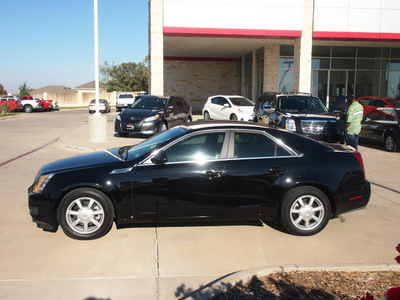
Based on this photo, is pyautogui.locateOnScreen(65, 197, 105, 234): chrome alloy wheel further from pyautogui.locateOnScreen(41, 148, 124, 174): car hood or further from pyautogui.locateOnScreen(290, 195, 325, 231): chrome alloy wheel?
pyautogui.locateOnScreen(290, 195, 325, 231): chrome alloy wheel

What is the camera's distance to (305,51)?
824 inches

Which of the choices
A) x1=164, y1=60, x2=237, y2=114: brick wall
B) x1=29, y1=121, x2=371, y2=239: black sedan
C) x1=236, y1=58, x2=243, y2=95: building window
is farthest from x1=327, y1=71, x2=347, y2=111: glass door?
x1=29, y1=121, x2=371, y2=239: black sedan

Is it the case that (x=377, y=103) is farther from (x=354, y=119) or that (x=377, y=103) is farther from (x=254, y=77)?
(x=254, y=77)

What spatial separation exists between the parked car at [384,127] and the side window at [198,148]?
8964 mm

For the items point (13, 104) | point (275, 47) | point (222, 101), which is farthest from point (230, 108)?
point (13, 104)

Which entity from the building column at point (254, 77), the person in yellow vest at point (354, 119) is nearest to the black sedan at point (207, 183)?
the person in yellow vest at point (354, 119)

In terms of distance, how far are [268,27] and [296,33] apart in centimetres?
156

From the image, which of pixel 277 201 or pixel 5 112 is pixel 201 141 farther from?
pixel 5 112

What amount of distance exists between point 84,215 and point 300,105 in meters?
9.75

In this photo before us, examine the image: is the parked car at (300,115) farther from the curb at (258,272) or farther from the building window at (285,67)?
the building window at (285,67)

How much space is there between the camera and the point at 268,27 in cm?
2052

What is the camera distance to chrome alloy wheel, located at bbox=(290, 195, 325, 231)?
16.8 feet

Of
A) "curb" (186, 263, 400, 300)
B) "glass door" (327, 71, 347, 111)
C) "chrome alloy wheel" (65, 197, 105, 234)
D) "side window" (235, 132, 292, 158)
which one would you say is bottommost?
"curb" (186, 263, 400, 300)

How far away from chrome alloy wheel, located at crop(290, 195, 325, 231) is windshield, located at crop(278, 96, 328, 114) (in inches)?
308
